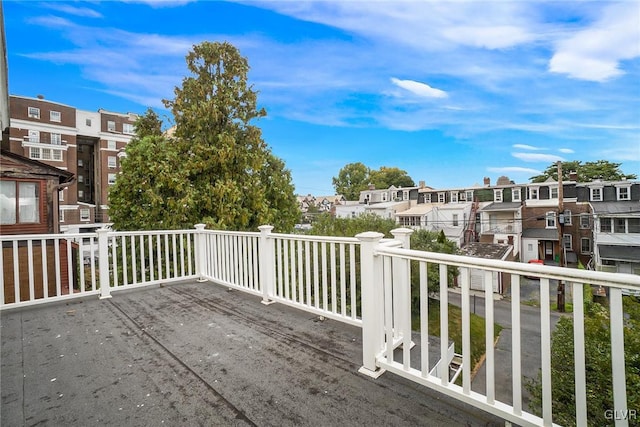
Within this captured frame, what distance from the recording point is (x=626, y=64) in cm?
1108

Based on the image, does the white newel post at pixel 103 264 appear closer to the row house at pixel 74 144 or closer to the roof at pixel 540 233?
the row house at pixel 74 144

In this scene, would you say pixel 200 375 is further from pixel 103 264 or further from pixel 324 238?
pixel 103 264

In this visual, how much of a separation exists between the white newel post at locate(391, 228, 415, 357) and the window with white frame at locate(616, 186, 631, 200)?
2755cm

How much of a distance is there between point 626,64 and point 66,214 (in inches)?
1405

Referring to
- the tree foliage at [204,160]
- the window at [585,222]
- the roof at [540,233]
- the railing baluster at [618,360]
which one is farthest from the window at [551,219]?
the railing baluster at [618,360]

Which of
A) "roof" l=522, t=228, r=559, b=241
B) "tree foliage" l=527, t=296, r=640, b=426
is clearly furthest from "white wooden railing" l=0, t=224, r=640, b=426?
"roof" l=522, t=228, r=559, b=241

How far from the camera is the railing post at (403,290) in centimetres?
183

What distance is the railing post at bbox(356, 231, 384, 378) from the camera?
1.97 meters

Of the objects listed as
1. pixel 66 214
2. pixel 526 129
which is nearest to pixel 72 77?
pixel 66 214

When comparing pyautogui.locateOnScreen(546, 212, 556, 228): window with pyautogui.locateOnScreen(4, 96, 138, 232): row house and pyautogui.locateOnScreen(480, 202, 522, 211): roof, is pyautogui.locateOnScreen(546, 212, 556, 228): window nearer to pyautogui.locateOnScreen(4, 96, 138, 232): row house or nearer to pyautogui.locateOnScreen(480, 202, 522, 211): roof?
pyautogui.locateOnScreen(480, 202, 522, 211): roof

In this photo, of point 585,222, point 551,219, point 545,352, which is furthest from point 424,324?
point 585,222

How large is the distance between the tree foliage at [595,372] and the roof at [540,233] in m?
18.0

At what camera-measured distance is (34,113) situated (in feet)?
76.8

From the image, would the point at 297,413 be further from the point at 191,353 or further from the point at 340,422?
the point at 191,353
